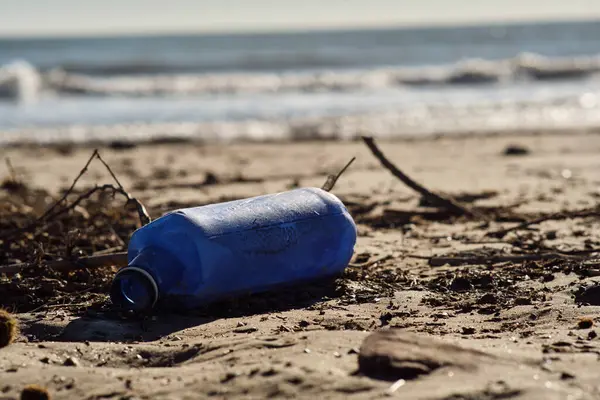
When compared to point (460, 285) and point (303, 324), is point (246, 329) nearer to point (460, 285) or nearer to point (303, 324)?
point (303, 324)

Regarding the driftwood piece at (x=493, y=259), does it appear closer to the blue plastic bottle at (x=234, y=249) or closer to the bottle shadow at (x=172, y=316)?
the blue plastic bottle at (x=234, y=249)

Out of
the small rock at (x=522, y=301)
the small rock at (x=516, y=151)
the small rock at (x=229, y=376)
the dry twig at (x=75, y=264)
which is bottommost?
the small rock at (x=516, y=151)

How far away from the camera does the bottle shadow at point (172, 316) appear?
2.88 metres

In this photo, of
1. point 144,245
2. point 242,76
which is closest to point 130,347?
point 144,245

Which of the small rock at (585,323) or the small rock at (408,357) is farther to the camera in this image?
the small rock at (585,323)

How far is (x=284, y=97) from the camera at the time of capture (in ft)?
55.6

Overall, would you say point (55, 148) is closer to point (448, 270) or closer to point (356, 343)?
point (448, 270)

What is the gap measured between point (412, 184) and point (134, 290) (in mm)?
1791

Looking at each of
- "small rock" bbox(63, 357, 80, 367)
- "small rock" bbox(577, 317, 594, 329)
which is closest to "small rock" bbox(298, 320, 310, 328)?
"small rock" bbox(63, 357, 80, 367)

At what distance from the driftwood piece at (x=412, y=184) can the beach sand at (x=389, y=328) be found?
0.28 ft

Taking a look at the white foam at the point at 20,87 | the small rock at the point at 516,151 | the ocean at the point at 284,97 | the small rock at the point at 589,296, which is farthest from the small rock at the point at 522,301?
the white foam at the point at 20,87

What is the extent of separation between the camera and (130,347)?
8.82 feet

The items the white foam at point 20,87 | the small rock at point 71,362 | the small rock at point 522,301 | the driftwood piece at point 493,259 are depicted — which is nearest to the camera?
the small rock at point 71,362

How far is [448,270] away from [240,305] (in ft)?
3.04
